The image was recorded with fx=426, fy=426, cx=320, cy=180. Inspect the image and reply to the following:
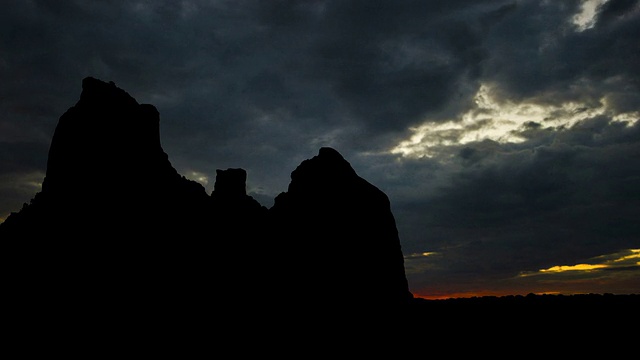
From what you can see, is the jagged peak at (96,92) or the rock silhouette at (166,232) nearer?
the rock silhouette at (166,232)

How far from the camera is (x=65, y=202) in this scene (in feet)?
160

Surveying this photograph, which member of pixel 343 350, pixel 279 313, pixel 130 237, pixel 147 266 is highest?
pixel 130 237

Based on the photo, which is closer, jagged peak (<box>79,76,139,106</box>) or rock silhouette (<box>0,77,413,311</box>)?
rock silhouette (<box>0,77,413,311</box>)

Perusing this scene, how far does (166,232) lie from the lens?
54.7 metres

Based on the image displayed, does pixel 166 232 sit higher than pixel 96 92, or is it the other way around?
pixel 96 92

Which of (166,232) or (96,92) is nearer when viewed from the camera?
(96,92)

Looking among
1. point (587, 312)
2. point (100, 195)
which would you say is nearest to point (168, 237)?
point (100, 195)

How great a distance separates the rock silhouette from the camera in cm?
4766

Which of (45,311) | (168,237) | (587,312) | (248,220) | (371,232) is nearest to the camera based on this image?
(45,311)

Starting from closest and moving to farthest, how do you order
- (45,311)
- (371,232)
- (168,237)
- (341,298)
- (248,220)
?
(45,311) < (168,237) < (341,298) < (371,232) < (248,220)

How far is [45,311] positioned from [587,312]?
3774 inches

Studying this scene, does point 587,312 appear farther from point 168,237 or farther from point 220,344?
point 168,237

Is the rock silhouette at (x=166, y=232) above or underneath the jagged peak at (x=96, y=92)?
underneath

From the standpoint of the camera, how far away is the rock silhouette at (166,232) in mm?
47656
